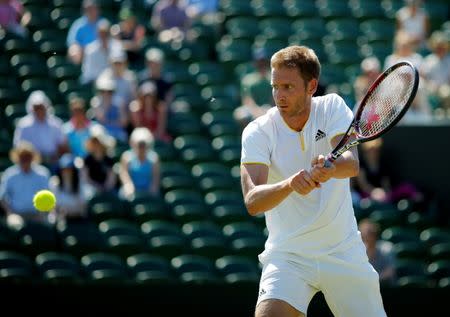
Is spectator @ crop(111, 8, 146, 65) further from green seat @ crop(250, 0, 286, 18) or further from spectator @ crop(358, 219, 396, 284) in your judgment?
spectator @ crop(358, 219, 396, 284)

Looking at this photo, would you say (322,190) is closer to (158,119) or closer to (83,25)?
(158,119)

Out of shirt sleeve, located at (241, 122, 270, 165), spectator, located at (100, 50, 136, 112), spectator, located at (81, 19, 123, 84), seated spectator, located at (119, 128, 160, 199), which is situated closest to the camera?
shirt sleeve, located at (241, 122, 270, 165)

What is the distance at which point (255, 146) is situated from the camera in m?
5.53

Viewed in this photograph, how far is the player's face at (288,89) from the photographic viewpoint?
5.36 metres

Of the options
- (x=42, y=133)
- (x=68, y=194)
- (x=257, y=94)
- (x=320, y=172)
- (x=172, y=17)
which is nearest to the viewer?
(x=320, y=172)

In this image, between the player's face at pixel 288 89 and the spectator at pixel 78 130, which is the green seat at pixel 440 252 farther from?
the player's face at pixel 288 89

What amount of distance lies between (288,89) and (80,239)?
5546mm

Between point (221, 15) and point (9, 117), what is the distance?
4291 mm

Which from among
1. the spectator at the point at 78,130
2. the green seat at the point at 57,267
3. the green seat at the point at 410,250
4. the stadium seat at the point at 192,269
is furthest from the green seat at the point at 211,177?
the green seat at the point at 57,267

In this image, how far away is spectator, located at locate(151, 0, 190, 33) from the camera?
14.5 m

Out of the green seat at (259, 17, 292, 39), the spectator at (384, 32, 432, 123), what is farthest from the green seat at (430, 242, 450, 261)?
the green seat at (259, 17, 292, 39)

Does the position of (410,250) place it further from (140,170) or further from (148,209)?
(140,170)

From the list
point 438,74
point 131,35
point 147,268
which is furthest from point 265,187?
point 131,35

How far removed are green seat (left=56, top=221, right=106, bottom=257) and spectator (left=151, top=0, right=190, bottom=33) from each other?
195 inches
